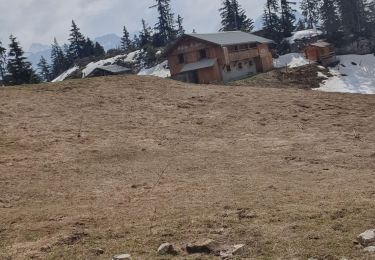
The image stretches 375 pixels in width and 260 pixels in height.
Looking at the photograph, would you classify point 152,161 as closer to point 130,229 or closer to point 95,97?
point 130,229

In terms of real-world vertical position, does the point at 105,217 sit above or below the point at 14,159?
below

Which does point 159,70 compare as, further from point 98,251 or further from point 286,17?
point 98,251

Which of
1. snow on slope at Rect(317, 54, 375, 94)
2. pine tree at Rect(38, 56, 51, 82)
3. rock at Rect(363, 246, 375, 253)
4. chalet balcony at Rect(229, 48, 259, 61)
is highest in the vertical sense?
pine tree at Rect(38, 56, 51, 82)

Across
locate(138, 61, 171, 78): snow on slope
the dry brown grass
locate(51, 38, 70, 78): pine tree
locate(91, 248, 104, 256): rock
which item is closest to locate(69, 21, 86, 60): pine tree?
locate(51, 38, 70, 78): pine tree

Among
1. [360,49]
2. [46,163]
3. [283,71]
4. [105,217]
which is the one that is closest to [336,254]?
[105,217]

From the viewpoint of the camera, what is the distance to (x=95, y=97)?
2409cm

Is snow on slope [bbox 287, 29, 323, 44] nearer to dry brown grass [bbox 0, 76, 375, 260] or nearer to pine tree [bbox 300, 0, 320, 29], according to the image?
pine tree [bbox 300, 0, 320, 29]

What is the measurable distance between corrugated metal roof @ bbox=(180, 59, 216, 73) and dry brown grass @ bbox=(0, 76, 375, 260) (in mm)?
28208

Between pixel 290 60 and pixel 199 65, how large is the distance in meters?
18.7

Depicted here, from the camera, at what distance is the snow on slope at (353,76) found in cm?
5038

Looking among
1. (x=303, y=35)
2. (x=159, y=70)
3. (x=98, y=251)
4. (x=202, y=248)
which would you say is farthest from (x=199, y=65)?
(x=202, y=248)

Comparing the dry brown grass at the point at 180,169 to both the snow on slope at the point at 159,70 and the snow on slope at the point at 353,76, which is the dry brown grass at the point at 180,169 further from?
the snow on slope at the point at 159,70

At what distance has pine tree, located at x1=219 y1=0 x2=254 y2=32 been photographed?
3743 inches

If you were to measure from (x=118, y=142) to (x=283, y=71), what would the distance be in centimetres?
4345
